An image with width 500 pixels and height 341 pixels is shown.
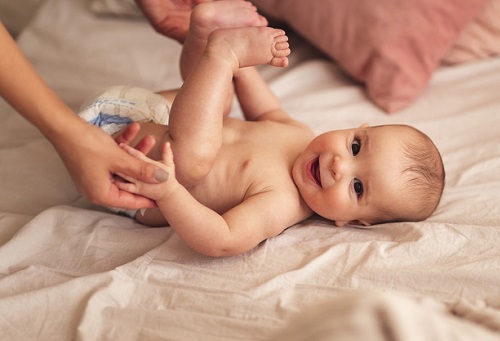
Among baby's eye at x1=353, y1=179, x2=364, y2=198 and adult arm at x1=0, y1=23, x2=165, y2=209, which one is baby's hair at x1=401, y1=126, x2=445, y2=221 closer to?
baby's eye at x1=353, y1=179, x2=364, y2=198

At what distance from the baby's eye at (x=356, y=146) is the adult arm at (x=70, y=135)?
47 cm

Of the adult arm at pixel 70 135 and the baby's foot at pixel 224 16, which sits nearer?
the adult arm at pixel 70 135

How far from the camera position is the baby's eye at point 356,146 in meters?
1.22

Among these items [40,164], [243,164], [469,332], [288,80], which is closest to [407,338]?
[469,332]

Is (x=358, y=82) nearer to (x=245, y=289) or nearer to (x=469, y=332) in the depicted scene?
(x=245, y=289)

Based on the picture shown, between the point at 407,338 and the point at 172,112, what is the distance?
698mm

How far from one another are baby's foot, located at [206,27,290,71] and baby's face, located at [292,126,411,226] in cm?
23

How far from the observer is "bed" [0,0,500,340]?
0.73 meters

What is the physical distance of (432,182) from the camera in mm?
1184

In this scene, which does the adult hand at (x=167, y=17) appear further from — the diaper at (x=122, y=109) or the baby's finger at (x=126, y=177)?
the baby's finger at (x=126, y=177)

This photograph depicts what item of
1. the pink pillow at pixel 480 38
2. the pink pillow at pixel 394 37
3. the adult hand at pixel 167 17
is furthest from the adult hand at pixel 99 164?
the pink pillow at pixel 480 38

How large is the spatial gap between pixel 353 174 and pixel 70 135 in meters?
0.58

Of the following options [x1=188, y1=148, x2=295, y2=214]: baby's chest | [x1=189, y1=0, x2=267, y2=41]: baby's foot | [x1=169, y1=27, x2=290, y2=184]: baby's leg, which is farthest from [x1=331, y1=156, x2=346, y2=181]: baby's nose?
[x1=189, y1=0, x2=267, y2=41]: baby's foot

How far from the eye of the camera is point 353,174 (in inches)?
47.1
